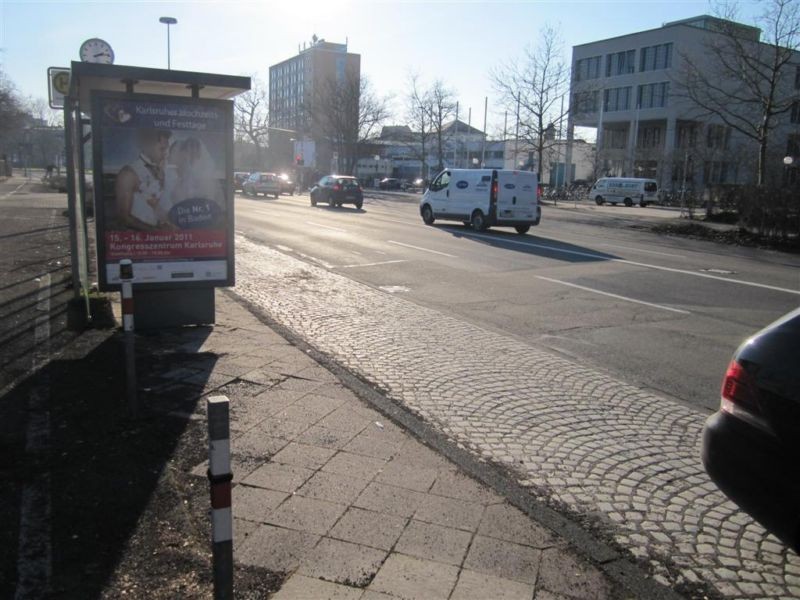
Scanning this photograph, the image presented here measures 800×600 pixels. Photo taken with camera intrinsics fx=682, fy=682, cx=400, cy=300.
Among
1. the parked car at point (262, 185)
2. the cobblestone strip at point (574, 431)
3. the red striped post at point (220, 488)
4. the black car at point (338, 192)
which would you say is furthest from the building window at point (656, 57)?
the red striped post at point (220, 488)

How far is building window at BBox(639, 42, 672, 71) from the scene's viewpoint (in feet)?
228

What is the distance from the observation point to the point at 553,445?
181 inches

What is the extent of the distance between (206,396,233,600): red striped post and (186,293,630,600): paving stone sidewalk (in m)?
0.50

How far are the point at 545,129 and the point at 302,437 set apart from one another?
45580 mm

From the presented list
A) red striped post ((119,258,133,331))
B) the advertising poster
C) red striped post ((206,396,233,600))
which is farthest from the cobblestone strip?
red striped post ((119,258,133,331))

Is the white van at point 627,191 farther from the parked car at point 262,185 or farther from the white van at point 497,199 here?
the white van at point 497,199

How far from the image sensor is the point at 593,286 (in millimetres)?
11453

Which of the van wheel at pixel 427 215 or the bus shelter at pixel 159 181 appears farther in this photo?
the van wheel at pixel 427 215

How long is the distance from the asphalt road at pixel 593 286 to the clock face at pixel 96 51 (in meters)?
5.48

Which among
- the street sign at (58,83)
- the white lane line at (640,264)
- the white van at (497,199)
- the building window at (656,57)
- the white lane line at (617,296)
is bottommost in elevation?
the white lane line at (617,296)

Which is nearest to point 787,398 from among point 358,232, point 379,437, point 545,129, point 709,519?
point 709,519

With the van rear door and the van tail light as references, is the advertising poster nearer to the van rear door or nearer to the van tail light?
the van tail light

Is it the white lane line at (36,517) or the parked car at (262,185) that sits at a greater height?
the parked car at (262,185)

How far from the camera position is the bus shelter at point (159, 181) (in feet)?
21.8
